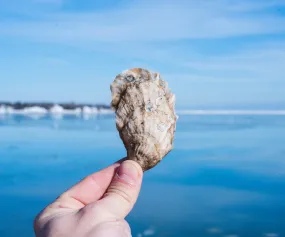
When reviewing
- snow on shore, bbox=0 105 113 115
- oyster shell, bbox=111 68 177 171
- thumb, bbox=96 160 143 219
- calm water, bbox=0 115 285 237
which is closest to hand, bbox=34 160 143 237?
thumb, bbox=96 160 143 219

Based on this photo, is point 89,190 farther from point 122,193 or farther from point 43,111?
point 43,111

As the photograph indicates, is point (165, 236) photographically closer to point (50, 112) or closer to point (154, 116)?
point (154, 116)

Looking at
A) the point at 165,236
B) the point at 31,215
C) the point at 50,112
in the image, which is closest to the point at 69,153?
the point at 31,215

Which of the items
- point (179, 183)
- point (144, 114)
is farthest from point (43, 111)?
point (144, 114)

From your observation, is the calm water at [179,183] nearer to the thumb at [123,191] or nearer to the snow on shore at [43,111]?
the thumb at [123,191]

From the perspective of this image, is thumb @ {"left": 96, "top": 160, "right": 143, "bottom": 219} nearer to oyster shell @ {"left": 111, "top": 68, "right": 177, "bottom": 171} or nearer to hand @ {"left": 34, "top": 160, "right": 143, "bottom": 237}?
hand @ {"left": 34, "top": 160, "right": 143, "bottom": 237}

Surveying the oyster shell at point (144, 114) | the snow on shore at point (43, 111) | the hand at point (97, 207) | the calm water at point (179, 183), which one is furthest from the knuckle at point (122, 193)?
the snow on shore at point (43, 111)
